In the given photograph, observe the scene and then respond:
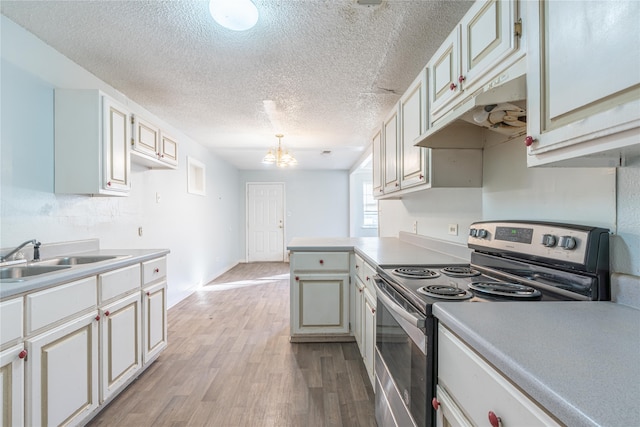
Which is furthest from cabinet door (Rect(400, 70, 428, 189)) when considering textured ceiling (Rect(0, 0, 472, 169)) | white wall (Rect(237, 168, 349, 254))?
white wall (Rect(237, 168, 349, 254))

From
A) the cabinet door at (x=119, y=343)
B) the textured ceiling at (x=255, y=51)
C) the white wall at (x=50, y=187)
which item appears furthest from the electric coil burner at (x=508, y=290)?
the white wall at (x=50, y=187)

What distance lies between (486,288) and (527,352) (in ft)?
1.76

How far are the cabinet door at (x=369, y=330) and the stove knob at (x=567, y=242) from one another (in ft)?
3.40

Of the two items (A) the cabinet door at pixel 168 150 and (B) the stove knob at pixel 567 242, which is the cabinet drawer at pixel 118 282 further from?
(B) the stove knob at pixel 567 242

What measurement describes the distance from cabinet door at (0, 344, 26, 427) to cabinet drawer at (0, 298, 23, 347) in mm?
48

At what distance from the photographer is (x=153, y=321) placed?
2.24m

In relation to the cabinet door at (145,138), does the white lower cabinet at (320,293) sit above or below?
below

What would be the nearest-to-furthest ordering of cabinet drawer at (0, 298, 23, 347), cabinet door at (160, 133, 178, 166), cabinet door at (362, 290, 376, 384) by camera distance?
cabinet drawer at (0, 298, 23, 347), cabinet door at (362, 290, 376, 384), cabinet door at (160, 133, 178, 166)

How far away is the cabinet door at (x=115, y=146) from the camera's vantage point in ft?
6.77

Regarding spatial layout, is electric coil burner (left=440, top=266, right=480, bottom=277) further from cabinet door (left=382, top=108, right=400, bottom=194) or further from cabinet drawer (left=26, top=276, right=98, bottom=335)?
cabinet drawer (left=26, top=276, right=98, bottom=335)

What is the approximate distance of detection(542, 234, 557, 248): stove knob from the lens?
1099 millimetres

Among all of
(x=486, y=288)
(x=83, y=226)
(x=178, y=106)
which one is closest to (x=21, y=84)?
(x=83, y=226)

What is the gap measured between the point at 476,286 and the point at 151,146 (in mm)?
2683

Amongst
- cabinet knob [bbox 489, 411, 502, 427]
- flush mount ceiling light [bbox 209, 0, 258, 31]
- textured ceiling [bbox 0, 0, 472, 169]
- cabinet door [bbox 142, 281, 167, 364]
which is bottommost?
cabinet door [bbox 142, 281, 167, 364]
